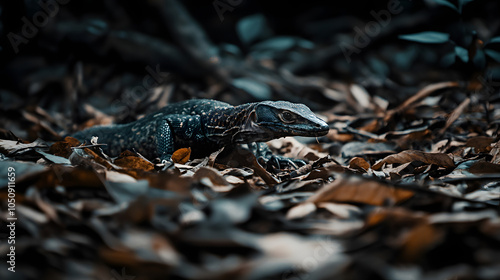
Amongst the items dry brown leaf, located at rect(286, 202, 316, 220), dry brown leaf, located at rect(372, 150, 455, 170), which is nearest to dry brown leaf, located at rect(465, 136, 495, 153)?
dry brown leaf, located at rect(372, 150, 455, 170)

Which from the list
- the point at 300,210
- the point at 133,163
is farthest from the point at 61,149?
the point at 300,210

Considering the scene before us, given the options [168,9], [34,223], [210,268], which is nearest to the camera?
[210,268]

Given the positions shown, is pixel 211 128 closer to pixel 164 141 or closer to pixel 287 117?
pixel 164 141

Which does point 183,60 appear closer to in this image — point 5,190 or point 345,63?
point 345,63

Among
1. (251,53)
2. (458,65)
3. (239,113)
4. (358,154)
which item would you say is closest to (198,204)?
(239,113)

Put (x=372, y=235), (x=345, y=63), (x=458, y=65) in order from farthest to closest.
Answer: (x=345, y=63), (x=458, y=65), (x=372, y=235)

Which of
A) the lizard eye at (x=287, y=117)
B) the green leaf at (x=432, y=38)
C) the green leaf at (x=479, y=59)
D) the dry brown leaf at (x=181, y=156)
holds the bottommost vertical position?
the dry brown leaf at (x=181, y=156)

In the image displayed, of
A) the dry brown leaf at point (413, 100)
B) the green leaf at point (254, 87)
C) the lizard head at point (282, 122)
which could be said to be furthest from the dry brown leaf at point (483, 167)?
the green leaf at point (254, 87)

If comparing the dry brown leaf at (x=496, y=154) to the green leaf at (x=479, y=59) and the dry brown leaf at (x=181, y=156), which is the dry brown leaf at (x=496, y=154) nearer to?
the green leaf at (x=479, y=59)
